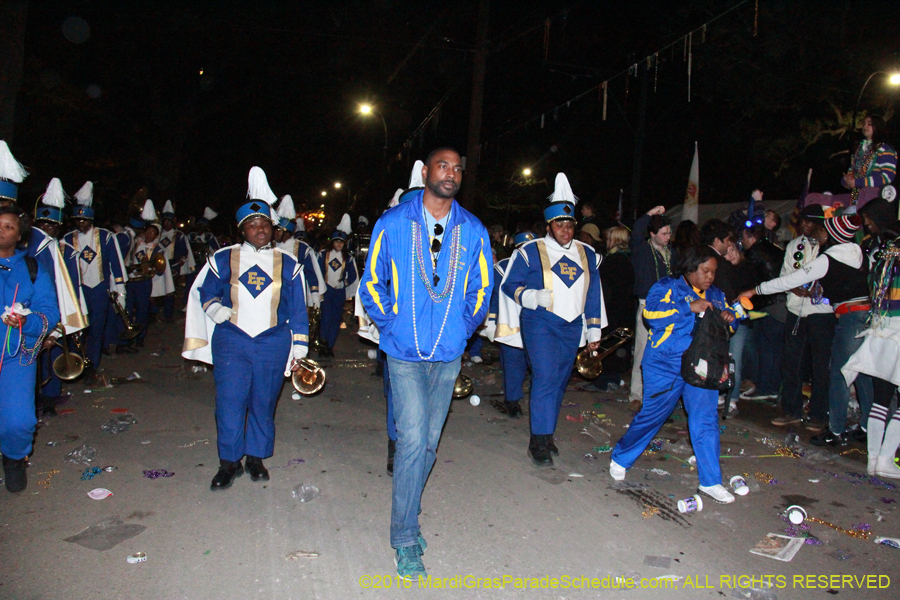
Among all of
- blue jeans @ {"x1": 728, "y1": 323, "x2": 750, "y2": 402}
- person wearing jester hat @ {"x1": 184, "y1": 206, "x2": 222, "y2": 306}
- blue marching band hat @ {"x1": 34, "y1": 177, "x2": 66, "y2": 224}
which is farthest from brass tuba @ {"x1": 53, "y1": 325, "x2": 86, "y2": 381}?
blue jeans @ {"x1": 728, "y1": 323, "x2": 750, "y2": 402}

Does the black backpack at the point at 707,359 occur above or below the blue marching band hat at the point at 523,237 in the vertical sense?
below

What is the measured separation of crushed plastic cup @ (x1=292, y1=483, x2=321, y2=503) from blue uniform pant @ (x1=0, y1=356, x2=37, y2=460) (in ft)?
6.34

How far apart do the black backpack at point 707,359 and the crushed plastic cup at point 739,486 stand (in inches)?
35.2

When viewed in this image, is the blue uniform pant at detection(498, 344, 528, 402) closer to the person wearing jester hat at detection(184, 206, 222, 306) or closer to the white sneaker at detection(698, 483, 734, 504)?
the white sneaker at detection(698, 483, 734, 504)

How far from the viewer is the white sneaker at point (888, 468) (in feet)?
18.5

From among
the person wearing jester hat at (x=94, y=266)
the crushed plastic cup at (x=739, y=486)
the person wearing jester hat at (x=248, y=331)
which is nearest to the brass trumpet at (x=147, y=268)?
the person wearing jester hat at (x=94, y=266)

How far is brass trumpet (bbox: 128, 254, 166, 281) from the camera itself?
36.0 ft

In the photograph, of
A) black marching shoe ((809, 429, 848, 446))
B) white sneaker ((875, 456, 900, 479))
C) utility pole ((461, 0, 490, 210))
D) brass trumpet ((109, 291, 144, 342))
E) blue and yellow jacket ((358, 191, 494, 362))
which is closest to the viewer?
blue and yellow jacket ((358, 191, 494, 362))

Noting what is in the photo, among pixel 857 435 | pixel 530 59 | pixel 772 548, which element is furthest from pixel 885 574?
pixel 530 59

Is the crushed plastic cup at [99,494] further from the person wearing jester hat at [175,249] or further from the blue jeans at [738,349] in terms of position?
the person wearing jester hat at [175,249]

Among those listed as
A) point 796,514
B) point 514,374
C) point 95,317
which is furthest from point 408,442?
point 95,317

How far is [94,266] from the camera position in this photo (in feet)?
28.9

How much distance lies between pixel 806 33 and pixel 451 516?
1823 centimetres

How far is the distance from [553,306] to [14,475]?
4308 mm
